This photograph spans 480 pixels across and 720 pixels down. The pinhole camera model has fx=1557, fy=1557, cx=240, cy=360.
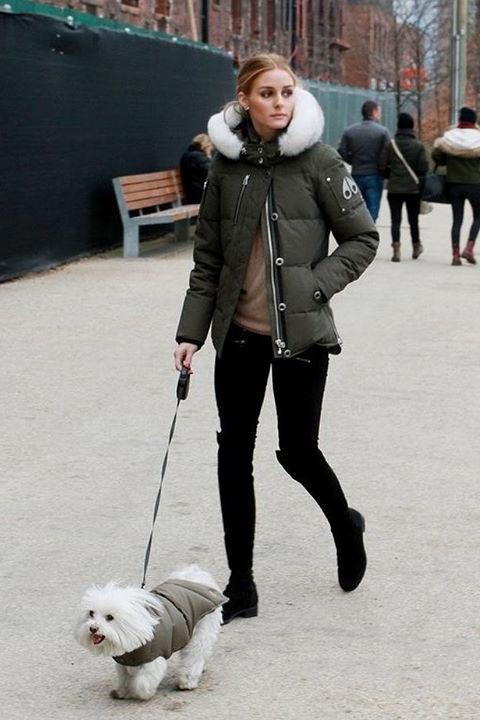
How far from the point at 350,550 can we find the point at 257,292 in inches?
40.7

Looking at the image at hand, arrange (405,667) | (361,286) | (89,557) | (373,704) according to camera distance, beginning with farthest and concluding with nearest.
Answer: (361,286)
(89,557)
(405,667)
(373,704)

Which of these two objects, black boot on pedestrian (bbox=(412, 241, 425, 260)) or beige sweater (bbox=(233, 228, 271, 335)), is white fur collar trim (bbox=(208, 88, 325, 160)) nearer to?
beige sweater (bbox=(233, 228, 271, 335))

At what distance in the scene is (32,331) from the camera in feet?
Result: 39.3

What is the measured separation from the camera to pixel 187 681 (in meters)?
4.42

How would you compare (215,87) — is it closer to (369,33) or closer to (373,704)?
(373,704)

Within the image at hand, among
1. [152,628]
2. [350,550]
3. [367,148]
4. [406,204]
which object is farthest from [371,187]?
[152,628]

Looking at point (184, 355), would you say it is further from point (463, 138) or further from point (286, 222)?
point (463, 138)

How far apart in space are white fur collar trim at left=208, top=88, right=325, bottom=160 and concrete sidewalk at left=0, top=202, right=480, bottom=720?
1.54m

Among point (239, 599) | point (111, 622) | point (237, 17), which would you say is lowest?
point (239, 599)

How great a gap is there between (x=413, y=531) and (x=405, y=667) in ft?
5.34

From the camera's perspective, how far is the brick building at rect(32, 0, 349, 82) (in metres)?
30.6

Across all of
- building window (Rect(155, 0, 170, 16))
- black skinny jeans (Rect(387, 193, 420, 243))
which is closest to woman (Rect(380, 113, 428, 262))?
black skinny jeans (Rect(387, 193, 420, 243))

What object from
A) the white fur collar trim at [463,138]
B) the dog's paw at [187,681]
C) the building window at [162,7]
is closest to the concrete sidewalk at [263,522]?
the dog's paw at [187,681]

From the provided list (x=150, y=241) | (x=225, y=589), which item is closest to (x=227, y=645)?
(x=225, y=589)
